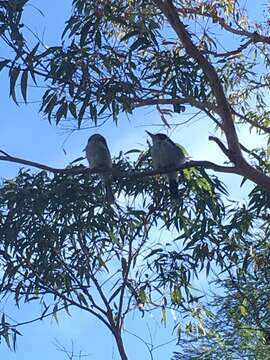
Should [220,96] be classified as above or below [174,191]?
below

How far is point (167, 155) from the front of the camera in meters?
5.13

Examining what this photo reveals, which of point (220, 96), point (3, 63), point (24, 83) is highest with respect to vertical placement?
point (3, 63)

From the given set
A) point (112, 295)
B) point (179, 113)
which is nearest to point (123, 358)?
point (112, 295)

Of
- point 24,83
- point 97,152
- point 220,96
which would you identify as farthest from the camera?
point 97,152

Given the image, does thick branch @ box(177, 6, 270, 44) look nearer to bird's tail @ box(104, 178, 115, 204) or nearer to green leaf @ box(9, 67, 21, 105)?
bird's tail @ box(104, 178, 115, 204)

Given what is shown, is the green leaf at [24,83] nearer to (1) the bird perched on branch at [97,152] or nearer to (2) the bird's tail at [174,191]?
(1) the bird perched on branch at [97,152]

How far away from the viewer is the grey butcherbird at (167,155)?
492 centimetres

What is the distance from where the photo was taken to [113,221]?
4.82m

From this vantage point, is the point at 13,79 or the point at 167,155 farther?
the point at 167,155

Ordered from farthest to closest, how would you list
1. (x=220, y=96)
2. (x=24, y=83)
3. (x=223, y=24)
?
1. (x=223, y=24)
2. (x=24, y=83)
3. (x=220, y=96)

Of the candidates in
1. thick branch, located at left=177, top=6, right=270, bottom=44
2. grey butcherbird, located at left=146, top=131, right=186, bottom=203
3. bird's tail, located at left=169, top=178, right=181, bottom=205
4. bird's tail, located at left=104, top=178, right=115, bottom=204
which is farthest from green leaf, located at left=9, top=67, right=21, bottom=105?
thick branch, located at left=177, top=6, right=270, bottom=44

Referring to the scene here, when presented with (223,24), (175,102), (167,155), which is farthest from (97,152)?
(223,24)

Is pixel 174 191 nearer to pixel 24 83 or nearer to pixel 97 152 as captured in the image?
pixel 97 152

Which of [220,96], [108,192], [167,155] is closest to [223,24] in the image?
[167,155]
